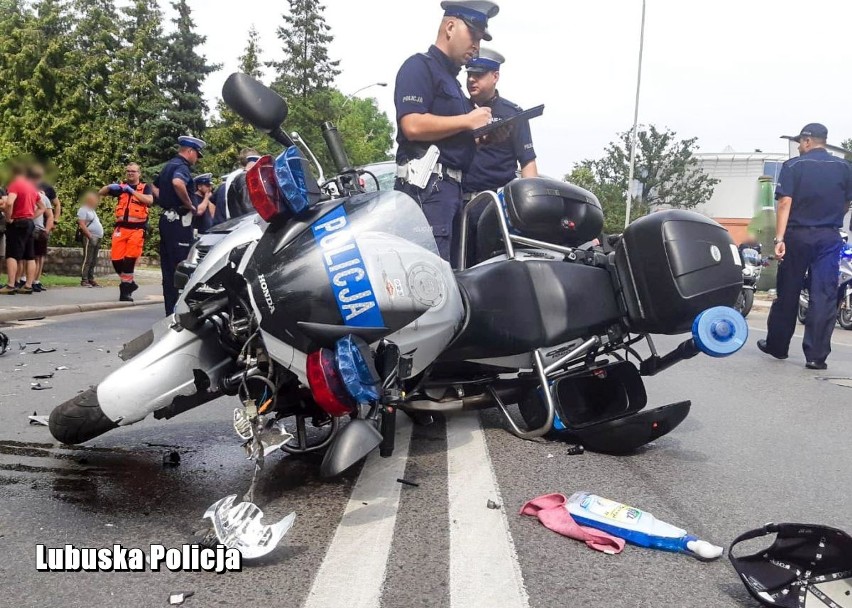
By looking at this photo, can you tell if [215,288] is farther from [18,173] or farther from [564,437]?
[18,173]

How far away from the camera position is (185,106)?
3869cm

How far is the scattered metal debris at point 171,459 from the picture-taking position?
3.12 m

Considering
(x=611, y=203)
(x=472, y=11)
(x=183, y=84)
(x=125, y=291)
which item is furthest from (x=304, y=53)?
(x=472, y=11)

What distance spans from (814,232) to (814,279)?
0.40m

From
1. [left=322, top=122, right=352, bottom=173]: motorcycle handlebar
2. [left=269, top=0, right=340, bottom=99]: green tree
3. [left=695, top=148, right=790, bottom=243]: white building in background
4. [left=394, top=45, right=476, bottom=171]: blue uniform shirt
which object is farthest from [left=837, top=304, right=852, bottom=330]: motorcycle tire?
[left=269, top=0, right=340, bottom=99]: green tree

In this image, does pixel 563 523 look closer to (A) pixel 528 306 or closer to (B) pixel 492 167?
(A) pixel 528 306

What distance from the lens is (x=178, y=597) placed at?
1.98 meters

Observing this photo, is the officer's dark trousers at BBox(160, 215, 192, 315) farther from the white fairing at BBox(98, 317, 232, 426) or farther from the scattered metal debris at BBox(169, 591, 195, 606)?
the scattered metal debris at BBox(169, 591, 195, 606)

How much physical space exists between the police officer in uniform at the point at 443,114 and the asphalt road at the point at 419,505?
1.17m

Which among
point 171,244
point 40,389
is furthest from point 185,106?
point 40,389

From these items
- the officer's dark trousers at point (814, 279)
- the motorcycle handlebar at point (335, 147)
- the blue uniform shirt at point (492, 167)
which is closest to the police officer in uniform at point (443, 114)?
the motorcycle handlebar at point (335, 147)

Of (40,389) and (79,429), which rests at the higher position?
(79,429)

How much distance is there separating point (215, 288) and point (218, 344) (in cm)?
22

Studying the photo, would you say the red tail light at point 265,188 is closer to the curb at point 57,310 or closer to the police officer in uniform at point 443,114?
the police officer in uniform at point 443,114
